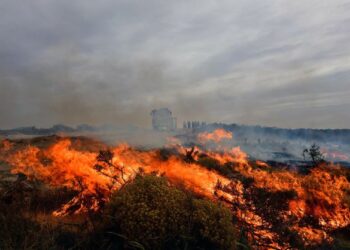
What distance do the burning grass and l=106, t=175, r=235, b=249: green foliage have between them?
0.02m

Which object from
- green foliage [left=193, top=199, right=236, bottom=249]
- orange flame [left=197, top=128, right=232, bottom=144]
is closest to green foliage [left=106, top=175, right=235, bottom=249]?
green foliage [left=193, top=199, right=236, bottom=249]

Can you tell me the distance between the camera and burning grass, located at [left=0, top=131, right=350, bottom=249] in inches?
249

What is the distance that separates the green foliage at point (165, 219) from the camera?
5.90 meters

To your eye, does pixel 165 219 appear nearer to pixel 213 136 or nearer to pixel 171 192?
pixel 171 192

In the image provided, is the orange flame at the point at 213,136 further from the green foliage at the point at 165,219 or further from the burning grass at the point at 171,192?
the green foliage at the point at 165,219

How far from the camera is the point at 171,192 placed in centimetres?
644

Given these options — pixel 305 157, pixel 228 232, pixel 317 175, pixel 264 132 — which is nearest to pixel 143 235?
pixel 228 232

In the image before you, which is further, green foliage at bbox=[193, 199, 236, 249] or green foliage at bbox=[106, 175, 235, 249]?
green foliage at bbox=[193, 199, 236, 249]

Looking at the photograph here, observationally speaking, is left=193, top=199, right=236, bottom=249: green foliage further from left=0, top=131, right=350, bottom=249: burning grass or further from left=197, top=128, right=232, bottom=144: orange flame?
left=197, top=128, right=232, bottom=144: orange flame

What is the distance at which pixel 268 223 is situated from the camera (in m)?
9.68

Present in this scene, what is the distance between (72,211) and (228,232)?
5675 mm

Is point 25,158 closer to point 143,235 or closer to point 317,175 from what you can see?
point 143,235

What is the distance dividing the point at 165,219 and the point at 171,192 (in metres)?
0.59

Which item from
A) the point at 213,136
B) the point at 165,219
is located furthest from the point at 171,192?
the point at 213,136
